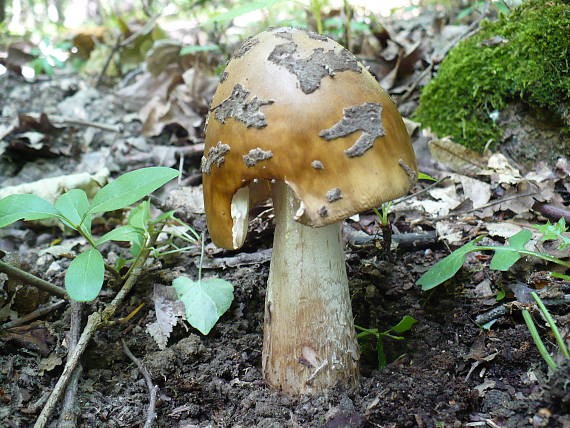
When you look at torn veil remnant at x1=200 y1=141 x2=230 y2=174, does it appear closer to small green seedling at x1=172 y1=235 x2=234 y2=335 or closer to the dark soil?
small green seedling at x1=172 y1=235 x2=234 y2=335

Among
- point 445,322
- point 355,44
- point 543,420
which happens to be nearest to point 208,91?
point 355,44

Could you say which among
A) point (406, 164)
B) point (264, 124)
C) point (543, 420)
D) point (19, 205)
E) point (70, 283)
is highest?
point (264, 124)

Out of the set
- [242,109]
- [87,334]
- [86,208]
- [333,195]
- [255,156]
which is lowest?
[87,334]

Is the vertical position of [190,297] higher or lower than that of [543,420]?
lower

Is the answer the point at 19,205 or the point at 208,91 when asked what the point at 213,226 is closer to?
the point at 19,205

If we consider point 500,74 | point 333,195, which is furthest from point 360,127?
point 500,74

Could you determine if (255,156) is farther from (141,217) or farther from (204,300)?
Result: (141,217)
